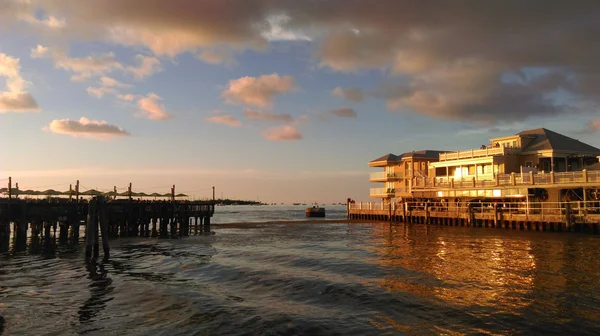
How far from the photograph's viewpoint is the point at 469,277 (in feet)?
70.0

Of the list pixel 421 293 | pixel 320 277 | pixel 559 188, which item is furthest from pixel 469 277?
pixel 559 188

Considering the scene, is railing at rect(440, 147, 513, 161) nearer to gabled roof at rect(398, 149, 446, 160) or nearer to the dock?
gabled roof at rect(398, 149, 446, 160)

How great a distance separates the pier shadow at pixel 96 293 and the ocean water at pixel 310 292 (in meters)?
0.05

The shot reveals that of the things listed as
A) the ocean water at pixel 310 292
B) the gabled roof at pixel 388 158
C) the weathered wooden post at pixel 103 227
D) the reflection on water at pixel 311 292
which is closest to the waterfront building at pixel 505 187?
the gabled roof at pixel 388 158

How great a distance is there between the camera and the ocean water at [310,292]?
13.9 metres

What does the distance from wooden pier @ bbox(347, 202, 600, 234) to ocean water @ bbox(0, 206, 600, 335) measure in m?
12.7

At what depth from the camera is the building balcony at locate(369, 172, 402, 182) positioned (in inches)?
3076

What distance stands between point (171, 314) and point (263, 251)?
1838cm

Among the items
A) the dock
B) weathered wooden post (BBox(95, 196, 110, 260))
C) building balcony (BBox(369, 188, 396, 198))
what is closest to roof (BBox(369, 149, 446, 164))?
building balcony (BBox(369, 188, 396, 198))

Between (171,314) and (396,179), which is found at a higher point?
(396,179)

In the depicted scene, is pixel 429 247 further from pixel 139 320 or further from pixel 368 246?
pixel 139 320

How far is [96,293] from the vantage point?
19.0 m

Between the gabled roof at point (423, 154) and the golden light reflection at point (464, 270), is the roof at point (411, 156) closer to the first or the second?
the gabled roof at point (423, 154)

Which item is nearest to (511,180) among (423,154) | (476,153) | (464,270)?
(476,153)
